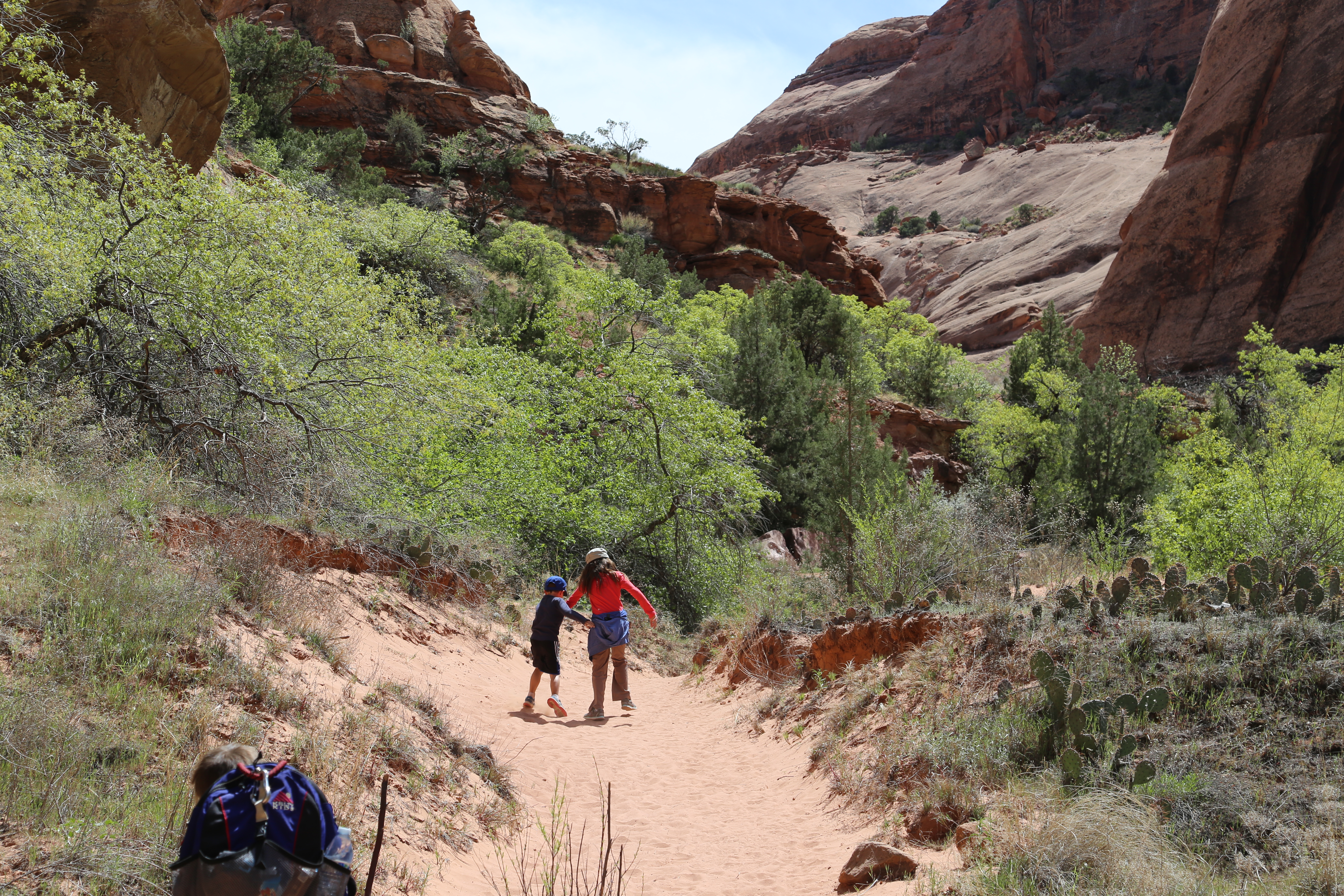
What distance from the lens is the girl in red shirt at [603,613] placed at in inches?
313

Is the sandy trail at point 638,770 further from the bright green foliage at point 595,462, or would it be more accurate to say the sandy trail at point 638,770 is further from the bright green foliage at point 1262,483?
the bright green foliage at point 1262,483

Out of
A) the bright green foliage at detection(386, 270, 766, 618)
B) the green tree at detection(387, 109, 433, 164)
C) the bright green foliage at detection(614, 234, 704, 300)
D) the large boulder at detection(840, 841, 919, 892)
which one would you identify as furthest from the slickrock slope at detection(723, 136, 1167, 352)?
the large boulder at detection(840, 841, 919, 892)

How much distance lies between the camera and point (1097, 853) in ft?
11.9

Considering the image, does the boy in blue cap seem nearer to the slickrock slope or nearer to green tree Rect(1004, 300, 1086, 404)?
green tree Rect(1004, 300, 1086, 404)

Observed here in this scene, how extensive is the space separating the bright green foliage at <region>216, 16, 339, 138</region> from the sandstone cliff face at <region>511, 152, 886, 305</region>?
1200 cm

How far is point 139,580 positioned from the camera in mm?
4633

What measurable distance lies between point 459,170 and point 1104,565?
39.6 metres

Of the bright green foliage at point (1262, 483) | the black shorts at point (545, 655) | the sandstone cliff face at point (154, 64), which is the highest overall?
the sandstone cliff face at point (154, 64)

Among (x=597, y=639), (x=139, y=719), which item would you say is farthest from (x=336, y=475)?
(x=139, y=719)

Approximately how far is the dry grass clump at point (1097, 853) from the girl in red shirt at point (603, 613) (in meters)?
4.47

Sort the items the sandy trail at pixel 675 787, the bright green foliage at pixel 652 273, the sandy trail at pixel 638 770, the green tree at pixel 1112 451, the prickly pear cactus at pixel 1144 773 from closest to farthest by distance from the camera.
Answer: the prickly pear cactus at pixel 1144 773, the sandy trail at pixel 638 770, the sandy trail at pixel 675 787, the green tree at pixel 1112 451, the bright green foliage at pixel 652 273

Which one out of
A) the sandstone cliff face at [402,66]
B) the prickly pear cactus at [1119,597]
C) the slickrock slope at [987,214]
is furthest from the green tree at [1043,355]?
the sandstone cliff face at [402,66]

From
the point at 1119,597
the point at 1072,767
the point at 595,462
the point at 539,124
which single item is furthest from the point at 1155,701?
the point at 539,124

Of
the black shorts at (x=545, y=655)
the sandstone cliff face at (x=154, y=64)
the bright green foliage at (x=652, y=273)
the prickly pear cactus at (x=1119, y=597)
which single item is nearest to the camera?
the prickly pear cactus at (x=1119, y=597)
